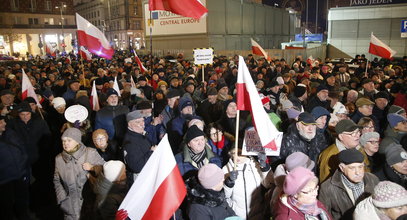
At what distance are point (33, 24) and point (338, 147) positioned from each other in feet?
256

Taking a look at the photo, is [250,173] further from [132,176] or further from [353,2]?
[353,2]

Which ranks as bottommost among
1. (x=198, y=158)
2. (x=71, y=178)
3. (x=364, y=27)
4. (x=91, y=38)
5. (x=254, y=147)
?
(x=71, y=178)

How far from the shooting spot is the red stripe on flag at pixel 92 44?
9406 millimetres

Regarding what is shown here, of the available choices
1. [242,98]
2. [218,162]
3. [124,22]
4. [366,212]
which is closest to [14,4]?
[124,22]

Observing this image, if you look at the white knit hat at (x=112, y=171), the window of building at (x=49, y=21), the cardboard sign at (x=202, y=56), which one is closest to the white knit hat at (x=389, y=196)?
the white knit hat at (x=112, y=171)

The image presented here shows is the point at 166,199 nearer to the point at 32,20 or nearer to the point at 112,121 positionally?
the point at 112,121

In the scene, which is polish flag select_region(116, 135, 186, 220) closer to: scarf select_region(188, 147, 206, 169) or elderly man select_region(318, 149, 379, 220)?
scarf select_region(188, 147, 206, 169)

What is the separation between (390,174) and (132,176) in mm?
3259

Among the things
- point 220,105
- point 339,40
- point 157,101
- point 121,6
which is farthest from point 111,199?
point 121,6

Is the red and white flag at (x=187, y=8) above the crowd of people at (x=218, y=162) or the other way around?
above

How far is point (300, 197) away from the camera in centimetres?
281

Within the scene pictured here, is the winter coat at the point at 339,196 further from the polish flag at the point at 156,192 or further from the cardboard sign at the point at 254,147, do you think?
the polish flag at the point at 156,192

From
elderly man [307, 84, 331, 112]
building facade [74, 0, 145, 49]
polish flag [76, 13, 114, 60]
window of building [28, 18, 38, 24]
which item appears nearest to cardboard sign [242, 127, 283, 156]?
elderly man [307, 84, 331, 112]

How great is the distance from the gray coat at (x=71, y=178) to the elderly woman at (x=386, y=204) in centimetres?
328
